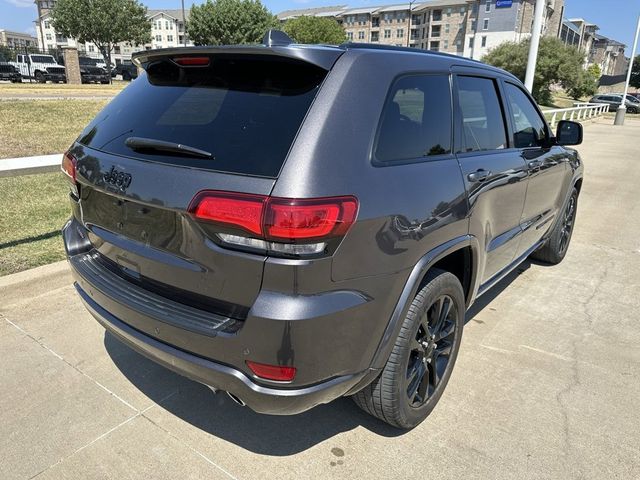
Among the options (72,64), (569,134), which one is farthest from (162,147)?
(72,64)

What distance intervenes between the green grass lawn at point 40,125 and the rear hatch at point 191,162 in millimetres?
6828

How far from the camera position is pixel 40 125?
10711 mm

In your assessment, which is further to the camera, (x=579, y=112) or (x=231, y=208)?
(x=579, y=112)

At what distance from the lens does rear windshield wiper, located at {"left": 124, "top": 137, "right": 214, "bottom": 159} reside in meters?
2.07

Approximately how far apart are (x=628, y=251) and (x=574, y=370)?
323 centimetres

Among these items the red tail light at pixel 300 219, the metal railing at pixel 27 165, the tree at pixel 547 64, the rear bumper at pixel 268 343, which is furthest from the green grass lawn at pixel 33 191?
the tree at pixel 547 64

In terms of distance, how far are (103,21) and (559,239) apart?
5591cm

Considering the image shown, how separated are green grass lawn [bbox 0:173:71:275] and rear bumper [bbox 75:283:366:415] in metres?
2.64

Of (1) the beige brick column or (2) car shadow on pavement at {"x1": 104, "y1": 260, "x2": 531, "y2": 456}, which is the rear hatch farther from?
(1) the beige brick column

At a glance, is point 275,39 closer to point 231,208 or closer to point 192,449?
point 231,208

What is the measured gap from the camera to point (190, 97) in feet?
7.96

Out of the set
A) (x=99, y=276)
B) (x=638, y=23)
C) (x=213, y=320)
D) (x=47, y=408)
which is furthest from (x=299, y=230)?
(x=638, y=23)

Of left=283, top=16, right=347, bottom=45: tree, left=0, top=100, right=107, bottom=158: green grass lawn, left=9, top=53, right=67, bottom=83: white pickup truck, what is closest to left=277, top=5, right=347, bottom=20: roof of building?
left=283, top=16, right=347, bottom=45: tree

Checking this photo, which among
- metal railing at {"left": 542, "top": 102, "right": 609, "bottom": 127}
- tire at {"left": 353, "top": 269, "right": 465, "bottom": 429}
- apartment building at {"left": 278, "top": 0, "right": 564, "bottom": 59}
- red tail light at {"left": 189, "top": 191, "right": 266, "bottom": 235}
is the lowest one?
metal railing at {"left": 542, "top": 102, "right": 609, "bottom": 127}
